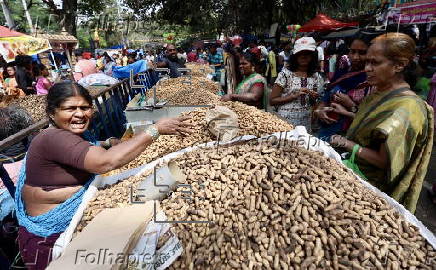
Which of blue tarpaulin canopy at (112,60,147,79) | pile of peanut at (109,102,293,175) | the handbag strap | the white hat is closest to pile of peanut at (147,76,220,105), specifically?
pile of peanut at (109,102,293,175)

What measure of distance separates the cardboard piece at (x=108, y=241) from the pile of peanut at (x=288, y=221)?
19 cm

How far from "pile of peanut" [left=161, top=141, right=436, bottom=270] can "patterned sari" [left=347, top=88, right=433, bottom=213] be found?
272 mm

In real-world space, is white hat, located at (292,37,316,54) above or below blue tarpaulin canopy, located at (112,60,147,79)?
above

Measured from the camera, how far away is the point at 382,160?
66.2 inches

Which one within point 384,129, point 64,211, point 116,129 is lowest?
point 116,129

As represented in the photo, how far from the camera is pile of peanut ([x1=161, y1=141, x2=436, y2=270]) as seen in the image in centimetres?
129

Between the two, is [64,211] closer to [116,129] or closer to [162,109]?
[162,109]

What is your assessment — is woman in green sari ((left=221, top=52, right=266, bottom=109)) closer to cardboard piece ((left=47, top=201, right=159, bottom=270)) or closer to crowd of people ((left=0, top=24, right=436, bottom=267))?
crowd of people ((left=0, top=24, right=436, bottom=267))

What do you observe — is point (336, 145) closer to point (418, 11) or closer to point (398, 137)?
point (398, 137)

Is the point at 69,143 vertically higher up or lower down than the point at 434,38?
lower down

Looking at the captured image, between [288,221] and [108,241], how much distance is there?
88cm

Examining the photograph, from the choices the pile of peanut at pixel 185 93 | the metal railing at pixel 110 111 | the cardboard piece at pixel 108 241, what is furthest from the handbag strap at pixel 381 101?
the metal railing at pixel 110 111

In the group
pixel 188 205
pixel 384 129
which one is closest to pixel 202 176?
pixel 188 205

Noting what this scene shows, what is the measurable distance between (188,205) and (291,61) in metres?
2.19
